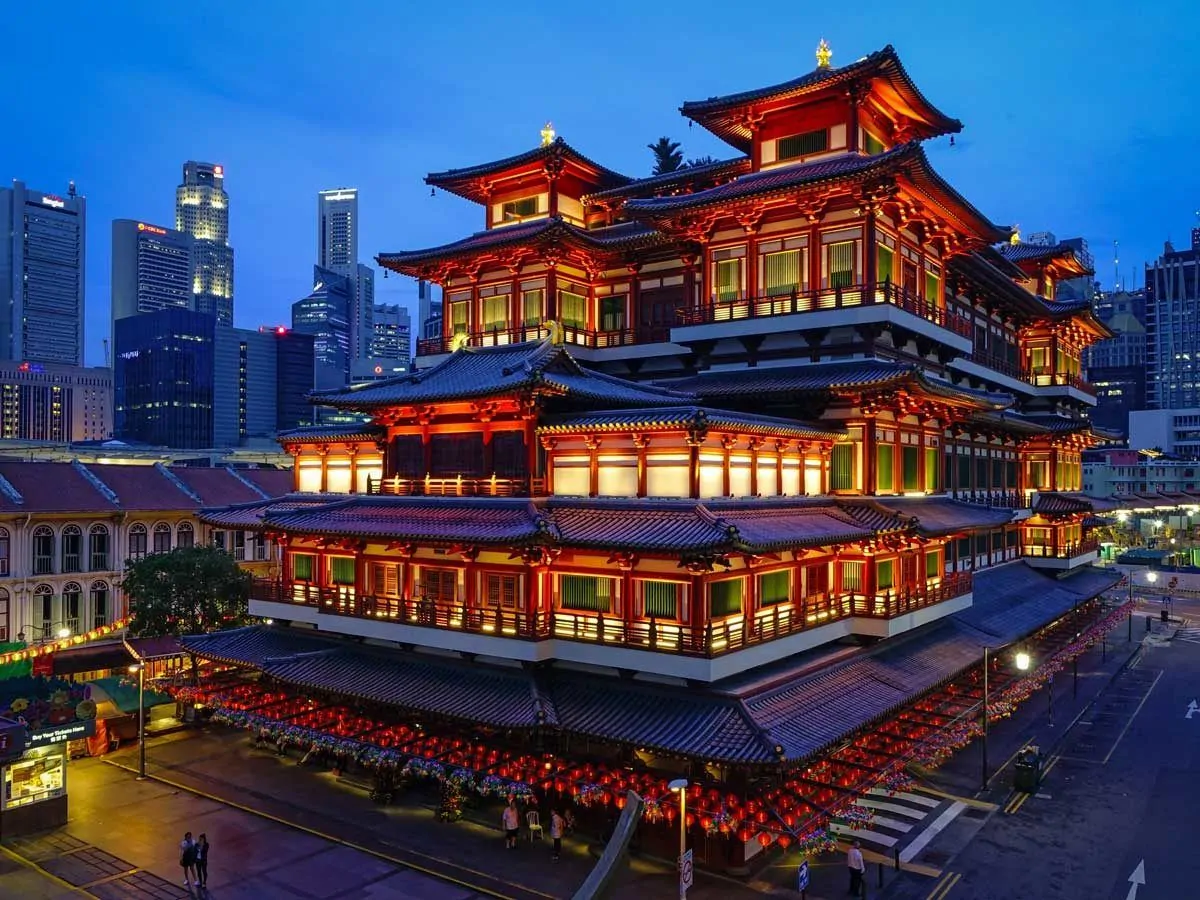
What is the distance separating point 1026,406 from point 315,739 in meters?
53.0

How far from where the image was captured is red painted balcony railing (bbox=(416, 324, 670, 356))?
41969 mm

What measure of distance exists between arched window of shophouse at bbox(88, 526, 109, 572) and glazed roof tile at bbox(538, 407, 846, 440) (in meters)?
44.8

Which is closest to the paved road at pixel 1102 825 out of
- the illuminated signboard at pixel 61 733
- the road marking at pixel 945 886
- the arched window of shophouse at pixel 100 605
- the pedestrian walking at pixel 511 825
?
the road marking at pixel 945 886

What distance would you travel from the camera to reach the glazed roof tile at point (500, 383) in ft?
100

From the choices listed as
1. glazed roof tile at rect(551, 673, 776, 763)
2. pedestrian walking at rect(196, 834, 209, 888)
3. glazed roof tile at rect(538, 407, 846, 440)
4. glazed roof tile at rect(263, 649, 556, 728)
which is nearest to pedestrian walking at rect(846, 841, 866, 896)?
glazed roof tile at rect(551, 673, 776, 763)

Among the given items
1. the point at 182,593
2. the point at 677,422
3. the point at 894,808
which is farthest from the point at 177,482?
the point at 894,808

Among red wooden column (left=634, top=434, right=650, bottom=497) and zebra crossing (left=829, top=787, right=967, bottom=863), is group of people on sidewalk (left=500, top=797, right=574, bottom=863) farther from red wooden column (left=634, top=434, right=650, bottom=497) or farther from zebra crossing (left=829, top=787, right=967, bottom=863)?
red wooden column (left=634, top=434, right=650, bottom=497)

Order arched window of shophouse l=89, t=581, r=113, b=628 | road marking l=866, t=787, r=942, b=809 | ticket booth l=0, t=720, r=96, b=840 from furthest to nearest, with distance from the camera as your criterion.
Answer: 1. arched window of shophouse l=89, t=581, r=113, b=628
2. road marking l=866, t=787, r=942, b=809
3. ticket booth l=0, t=720, r=96, b=840

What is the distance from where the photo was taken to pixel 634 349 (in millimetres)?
42188

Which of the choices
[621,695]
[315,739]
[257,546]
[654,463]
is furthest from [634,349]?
→ [257,546]

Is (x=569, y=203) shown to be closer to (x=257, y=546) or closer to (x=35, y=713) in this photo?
(x=35, y=713)

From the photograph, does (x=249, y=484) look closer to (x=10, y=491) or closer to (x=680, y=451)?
(x=10, y=491)

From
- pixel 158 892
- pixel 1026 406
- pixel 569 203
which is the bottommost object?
pixel 158 892

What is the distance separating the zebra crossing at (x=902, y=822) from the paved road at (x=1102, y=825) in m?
1.40
